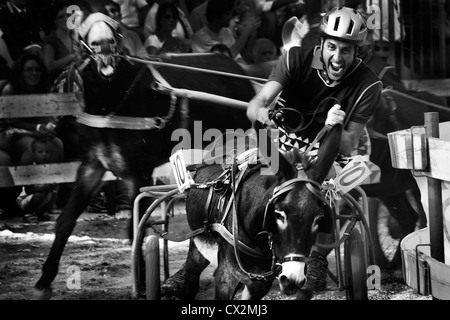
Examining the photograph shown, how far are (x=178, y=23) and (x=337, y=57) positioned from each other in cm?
97

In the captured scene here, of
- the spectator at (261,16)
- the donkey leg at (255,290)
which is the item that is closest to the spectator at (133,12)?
the spectator at (261,16)

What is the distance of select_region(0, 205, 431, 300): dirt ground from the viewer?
4926 millimetres

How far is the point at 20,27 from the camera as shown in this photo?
4836 millimetres

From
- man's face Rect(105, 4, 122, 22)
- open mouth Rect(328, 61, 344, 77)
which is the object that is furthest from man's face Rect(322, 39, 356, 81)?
man's face Rect(105, 4, 122, 22)

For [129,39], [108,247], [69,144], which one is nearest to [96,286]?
[108,247]

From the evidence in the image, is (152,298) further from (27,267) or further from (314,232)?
(314,232)

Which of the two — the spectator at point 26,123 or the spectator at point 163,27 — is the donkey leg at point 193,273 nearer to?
the spectator at point 26,123

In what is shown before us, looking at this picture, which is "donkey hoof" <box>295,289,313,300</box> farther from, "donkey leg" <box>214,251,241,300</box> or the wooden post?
the wooden post

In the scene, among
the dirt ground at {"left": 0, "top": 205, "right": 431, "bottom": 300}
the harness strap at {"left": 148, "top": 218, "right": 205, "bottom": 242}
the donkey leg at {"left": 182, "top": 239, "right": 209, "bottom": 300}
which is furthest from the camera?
the dirt ground at {"left": 0, "top": 205, "right": 431, "bottom": 300}

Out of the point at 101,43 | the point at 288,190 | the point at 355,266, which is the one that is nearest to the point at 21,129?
the point at 101,43

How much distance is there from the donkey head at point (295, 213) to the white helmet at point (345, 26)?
3.02ft

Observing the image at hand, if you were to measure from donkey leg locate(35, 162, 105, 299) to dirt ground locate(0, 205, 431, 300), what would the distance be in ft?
0.11

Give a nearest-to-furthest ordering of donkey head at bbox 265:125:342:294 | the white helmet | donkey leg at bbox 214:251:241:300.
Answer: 1. donkey head at bbox 265:125:342:294
2. donkey leg at bbox 214:251:241:300
3. the white helmet

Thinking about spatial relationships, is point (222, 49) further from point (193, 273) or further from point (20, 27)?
point (193, 273)
